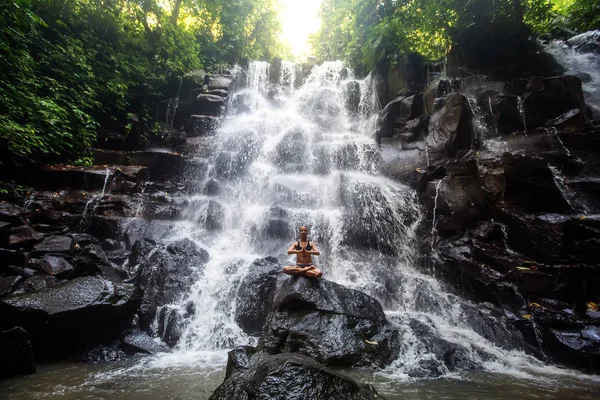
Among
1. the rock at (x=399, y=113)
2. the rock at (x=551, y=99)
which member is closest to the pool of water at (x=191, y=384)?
the rock at (x=551, y=99)

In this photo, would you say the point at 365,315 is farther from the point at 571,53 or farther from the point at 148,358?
the point at 571,53

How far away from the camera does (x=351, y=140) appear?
49.5ft

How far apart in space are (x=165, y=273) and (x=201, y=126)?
10.2 meters

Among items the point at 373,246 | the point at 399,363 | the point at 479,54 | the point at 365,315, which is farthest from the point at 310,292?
the point at 479,54

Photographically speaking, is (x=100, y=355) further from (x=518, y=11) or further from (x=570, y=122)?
Result: (x=518, y=11)

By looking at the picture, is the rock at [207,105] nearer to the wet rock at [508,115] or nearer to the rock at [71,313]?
the rock at [71,313]

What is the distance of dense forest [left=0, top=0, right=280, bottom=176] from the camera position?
8.51 meters

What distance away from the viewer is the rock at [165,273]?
262 inches

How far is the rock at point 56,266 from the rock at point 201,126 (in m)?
9.81

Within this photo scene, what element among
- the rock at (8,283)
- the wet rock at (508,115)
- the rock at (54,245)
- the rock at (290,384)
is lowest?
the rock at (290,384)

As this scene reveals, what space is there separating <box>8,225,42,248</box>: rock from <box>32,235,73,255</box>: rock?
171mm

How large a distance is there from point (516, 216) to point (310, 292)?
5.51m

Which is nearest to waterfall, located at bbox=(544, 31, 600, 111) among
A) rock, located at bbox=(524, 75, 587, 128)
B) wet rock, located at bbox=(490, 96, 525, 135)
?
rock, located at bbox=(524, 75, 587, 128)

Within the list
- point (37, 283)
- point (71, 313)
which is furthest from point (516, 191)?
point (37, 283)
